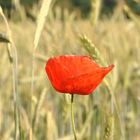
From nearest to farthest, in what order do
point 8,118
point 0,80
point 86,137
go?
point 86,137
point 0,80
point 8,118

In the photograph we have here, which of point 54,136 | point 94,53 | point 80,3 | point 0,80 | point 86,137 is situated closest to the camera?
point 94,53

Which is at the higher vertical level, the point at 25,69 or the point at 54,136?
the point at 25,69

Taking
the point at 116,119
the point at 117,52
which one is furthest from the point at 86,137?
the point at 117,52

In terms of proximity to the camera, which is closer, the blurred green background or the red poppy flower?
the red poppy flower

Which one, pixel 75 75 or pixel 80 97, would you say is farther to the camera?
pixel 80 97

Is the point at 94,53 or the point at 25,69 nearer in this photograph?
the point at 94,53

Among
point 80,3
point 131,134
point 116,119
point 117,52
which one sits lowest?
point 131,134

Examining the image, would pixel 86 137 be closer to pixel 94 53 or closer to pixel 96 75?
pixel 94 53

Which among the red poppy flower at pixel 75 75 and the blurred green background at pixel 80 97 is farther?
the blurred green background at pixel 80 97
